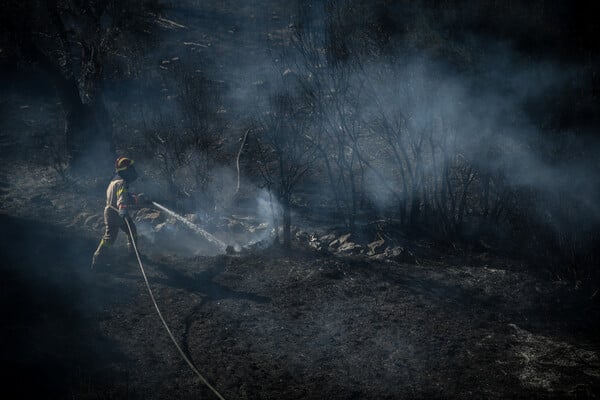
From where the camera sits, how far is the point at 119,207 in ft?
22.4

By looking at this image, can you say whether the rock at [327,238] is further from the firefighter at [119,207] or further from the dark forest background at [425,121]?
the firefighter at [119,207]

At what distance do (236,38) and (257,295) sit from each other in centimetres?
1445

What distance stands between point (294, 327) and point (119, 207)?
3.31 meters

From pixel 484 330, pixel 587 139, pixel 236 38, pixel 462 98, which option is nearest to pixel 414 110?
pixel 462 98

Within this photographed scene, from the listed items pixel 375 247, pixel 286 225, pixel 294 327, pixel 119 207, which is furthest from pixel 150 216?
pixel 294 327

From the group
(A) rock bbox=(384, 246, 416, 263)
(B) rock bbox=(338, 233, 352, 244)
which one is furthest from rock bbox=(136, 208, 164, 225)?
(A) rock bbox=(384, 246, 416, 263)

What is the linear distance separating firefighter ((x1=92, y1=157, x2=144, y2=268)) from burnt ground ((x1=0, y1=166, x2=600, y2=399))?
0.43m

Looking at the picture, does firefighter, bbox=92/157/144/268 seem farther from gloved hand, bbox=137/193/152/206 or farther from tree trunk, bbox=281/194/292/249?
gloved hand, bbox=137/193/152/206

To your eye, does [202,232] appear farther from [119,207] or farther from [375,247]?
[375,247]

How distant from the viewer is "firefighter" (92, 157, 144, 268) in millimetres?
6859

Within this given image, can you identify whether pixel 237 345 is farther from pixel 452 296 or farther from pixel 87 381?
pixel 452 296

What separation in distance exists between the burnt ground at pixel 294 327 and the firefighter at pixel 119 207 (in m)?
0.43

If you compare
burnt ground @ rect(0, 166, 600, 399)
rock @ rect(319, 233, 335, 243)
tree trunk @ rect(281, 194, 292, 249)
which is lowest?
burnt ground @ rect(0, 166, 600, 399)

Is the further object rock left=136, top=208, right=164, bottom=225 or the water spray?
rock left=136, top=208, right=164, bottom=225
